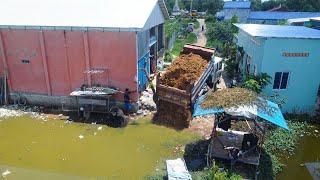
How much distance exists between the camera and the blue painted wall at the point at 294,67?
543 inches

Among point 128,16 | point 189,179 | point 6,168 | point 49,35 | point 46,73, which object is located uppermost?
point 128,16

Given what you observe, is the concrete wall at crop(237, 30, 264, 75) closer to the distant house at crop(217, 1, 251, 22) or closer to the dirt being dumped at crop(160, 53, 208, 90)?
the dirt being dumped at crop(160, 53, 208, 90)

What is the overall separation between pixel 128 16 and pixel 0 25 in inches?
263

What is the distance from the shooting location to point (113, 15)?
15.0 m

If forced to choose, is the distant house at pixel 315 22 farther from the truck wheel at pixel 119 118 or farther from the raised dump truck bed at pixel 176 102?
the truck wheel at pixel 119 118

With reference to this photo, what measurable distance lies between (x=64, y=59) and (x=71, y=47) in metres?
0.82

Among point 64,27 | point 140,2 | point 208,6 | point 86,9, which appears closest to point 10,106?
point 64,27

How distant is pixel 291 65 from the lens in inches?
557

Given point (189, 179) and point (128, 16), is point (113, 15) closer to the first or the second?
point (128, 16)

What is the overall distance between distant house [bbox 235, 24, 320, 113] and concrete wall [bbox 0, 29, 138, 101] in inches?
248

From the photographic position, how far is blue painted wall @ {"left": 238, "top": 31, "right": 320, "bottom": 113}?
13.8 m

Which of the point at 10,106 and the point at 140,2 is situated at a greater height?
the point at 140,2

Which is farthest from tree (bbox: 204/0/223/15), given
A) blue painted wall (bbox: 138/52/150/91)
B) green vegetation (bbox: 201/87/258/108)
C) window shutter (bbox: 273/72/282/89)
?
green vegetation (bbox: 201/87/258/108)

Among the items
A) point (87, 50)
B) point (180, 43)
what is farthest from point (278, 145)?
point (180, 43)
